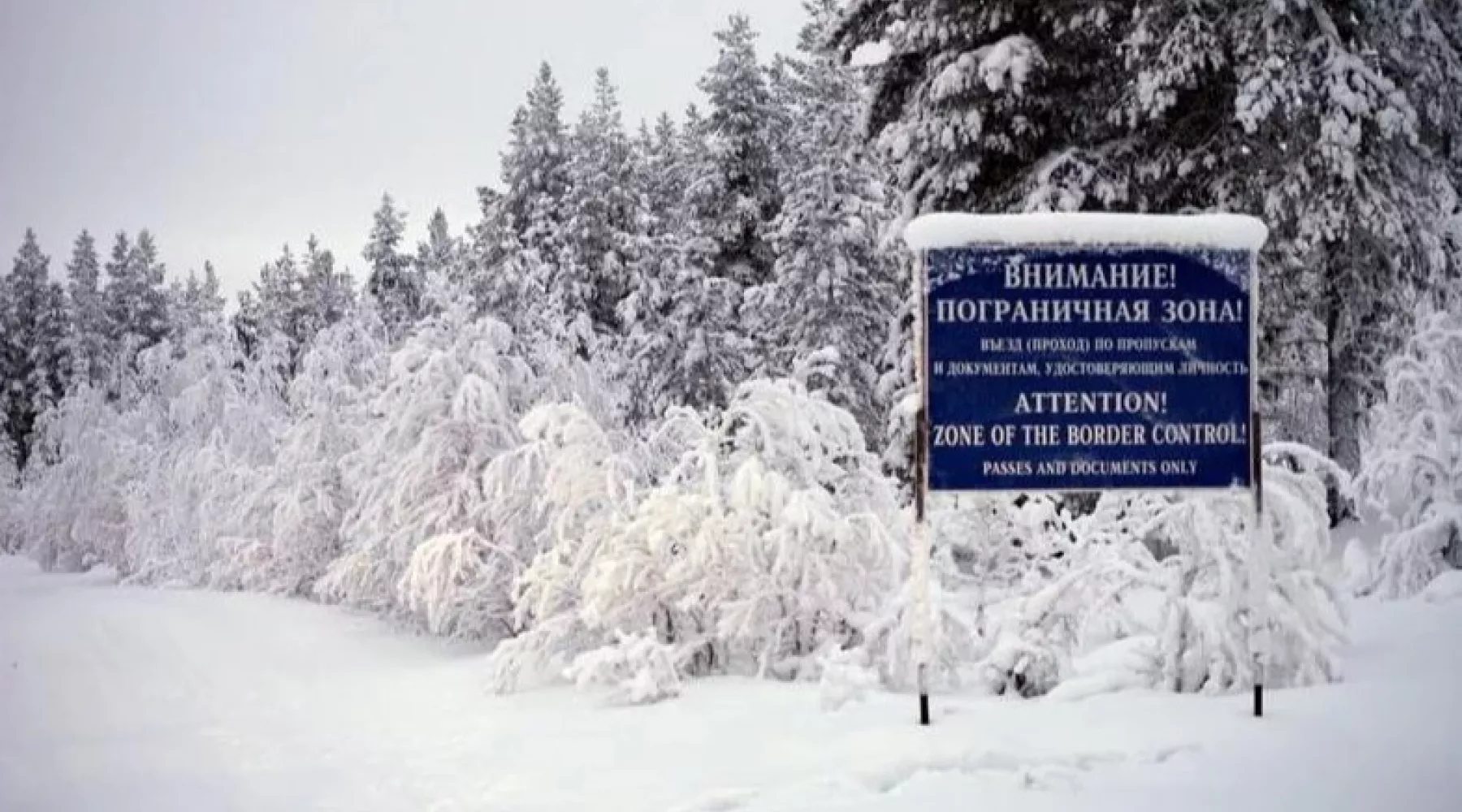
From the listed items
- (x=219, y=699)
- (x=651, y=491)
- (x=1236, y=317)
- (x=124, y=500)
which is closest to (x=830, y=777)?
(x=1236, y=317)

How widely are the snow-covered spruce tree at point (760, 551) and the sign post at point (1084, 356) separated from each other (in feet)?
7.17

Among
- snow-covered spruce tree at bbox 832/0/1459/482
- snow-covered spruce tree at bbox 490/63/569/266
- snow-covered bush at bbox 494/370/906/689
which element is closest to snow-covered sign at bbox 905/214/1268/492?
snow-covered bush at bbox 494/370/906/689

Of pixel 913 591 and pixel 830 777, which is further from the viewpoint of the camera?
pixel 913 591

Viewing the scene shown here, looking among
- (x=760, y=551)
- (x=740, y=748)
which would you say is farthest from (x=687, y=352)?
(x=740, y=748)

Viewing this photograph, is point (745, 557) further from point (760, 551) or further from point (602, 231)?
point (602, 231)

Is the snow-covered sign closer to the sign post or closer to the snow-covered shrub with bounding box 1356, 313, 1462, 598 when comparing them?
the sign post

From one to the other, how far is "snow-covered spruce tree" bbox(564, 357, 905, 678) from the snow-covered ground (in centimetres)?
54

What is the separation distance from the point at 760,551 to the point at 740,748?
2465mm

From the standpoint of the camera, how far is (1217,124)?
15.4 meters

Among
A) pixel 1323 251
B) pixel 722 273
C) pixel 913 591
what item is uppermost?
pixel 722 273

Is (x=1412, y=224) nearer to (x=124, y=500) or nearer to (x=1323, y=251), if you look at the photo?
(x=1323, y=251)

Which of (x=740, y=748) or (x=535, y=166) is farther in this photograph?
(x=535, y=166)

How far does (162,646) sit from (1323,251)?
14.4 meters

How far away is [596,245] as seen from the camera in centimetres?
3406
